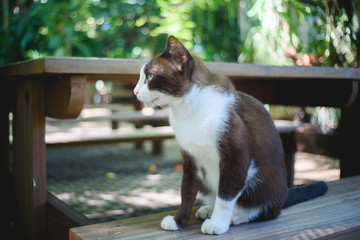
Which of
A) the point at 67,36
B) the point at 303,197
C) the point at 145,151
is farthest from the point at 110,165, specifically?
the point at 303,197

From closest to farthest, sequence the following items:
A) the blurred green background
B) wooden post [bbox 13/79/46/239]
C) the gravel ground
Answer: wooden post [bbox 13/79/46/239] → the gravel ground → the blurred green background

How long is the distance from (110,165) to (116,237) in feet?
9.43

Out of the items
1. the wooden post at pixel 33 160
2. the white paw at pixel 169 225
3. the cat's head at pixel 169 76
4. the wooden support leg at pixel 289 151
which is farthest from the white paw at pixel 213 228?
the wooden support leg at pixel 289 151

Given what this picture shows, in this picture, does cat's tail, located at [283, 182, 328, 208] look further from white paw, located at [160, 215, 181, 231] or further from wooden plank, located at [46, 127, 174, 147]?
wooden plank, located at [46, 127, 174, 147]

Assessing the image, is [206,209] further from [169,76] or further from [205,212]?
[169,76]

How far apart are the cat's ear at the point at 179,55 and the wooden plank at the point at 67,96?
1.54 ft

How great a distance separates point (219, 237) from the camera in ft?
3.82

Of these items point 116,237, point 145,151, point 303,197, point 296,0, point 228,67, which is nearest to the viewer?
point 116,237

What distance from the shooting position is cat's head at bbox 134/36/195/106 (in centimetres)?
116

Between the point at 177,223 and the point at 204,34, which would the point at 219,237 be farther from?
the point at 204,34

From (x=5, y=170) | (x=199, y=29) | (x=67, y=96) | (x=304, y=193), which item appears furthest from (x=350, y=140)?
(x=199, y=29)

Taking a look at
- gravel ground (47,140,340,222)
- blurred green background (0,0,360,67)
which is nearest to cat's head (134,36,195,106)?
gravel ground (47,140,340,222)

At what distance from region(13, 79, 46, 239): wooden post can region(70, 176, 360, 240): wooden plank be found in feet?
1.81

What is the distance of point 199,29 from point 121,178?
262cm
